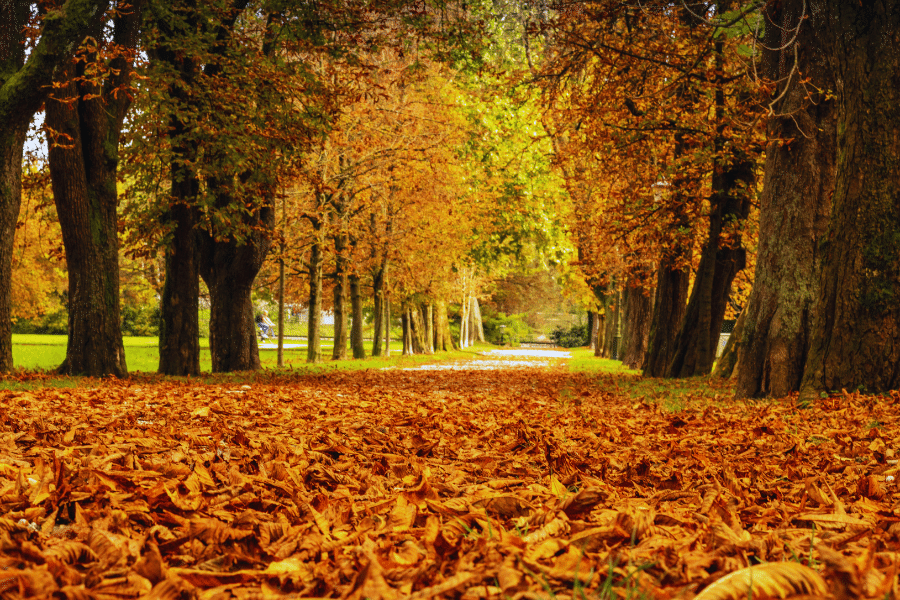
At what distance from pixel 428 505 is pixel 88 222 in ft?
30.3

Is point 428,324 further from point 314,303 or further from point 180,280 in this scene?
point 180,280

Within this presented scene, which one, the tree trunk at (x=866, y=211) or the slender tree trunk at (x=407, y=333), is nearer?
the tree trunk at (x=866, y=211)

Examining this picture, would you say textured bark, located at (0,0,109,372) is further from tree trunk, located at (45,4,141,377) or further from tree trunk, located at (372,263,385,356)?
tree trunk, located at (372,263,385,356)

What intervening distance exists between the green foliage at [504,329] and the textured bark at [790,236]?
180 feet

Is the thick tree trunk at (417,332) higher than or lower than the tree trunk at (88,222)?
lower

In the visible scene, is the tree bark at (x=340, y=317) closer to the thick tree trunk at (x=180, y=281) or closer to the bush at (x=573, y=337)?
the thick tree trunk at (x=180, y=281)

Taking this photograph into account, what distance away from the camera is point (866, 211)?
696 cm

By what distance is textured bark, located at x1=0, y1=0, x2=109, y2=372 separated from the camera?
28.5 ft

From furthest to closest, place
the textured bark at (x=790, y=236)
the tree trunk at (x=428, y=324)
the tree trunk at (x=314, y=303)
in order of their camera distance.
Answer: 1. the tree trunk at (x=428, y=324)
2. the tree trunk at (x=314, y=303)
3. the textured bark at (x=790, y=236)

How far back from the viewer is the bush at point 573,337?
66.6m

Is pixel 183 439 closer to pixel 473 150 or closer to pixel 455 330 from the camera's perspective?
pixel 473 150

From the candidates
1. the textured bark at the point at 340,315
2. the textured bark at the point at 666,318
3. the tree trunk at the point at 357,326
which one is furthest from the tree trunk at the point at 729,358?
the tree trunk at the point at 357,326

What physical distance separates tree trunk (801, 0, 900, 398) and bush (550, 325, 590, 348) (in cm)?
5822

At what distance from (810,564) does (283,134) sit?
34.7 ft
